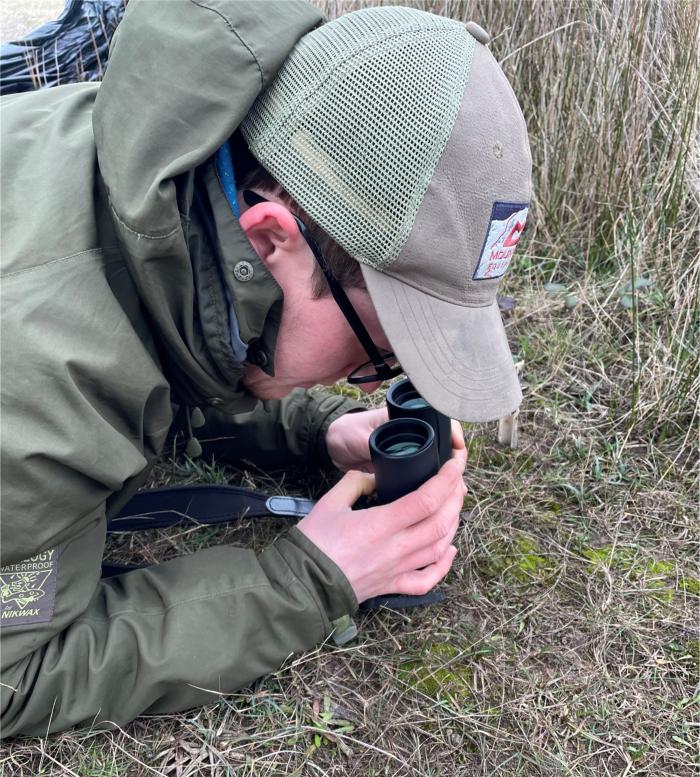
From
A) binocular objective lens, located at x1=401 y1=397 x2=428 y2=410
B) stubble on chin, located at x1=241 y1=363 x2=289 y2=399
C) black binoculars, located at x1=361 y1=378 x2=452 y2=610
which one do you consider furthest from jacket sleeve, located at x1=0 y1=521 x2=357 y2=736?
binocular objective lens, located at x1=401 y1=397 x2=428 y2=410

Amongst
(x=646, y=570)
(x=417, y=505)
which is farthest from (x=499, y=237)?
(x=646, y=570)

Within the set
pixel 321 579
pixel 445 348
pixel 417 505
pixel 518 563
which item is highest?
pixel 445 348

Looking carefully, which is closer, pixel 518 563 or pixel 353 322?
pixel 353 322

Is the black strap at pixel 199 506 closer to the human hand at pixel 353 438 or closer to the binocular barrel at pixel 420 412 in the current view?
the human hand at pixel 353 438

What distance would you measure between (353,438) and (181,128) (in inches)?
43.8

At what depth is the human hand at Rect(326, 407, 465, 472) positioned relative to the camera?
2219 mm

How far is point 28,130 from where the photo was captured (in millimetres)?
1586

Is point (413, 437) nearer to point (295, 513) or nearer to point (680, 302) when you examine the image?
point (295, 513)

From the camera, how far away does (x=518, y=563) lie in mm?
2094

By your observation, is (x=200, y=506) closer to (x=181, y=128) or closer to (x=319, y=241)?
(x=319, y=241)

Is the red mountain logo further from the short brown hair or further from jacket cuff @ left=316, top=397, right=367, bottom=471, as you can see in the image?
jacket cuff @ left=316, top=397, right=367, bottom=471

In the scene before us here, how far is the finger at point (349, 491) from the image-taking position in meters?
1.82

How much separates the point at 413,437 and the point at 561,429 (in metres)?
0.83

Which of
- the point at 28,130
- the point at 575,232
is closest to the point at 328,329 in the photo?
the point at 28,130
